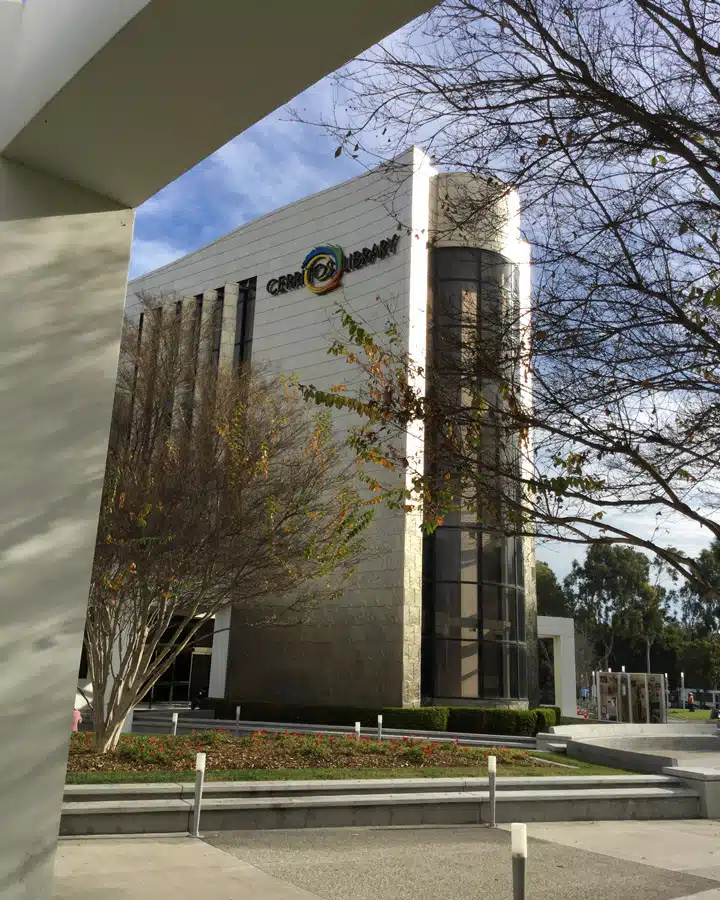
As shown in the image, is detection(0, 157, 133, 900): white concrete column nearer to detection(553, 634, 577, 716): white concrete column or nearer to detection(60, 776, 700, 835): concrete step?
detection(60, 776, 700, 835): concrete step

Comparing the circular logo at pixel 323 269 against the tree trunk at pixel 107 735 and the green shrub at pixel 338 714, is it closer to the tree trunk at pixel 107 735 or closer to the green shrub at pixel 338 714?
the green shrub at pixel 338 714

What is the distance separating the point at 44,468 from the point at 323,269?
26.6 metres

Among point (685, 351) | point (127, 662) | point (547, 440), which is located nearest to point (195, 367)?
point (127, 662)

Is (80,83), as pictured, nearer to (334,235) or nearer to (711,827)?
(711,827)

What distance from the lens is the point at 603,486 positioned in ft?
21.4

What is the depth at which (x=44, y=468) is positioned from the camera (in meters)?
3.25

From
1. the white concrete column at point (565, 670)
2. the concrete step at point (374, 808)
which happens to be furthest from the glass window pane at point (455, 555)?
the concrete step at point (374, 808)

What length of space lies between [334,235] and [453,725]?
702 inches

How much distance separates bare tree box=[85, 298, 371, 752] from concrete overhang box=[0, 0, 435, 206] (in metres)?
8.97

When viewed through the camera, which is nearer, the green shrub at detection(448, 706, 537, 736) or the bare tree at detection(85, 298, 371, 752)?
the bare tree at detection(85, 298, 371, 752)

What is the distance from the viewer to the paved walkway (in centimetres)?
641

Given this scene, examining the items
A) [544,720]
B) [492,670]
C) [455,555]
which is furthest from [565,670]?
[455,555]

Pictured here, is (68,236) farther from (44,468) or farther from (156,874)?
(156,874)

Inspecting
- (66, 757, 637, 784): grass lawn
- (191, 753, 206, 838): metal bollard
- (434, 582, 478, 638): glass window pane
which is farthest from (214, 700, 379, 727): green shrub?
(191, 753, 206, 838): metal bollard
